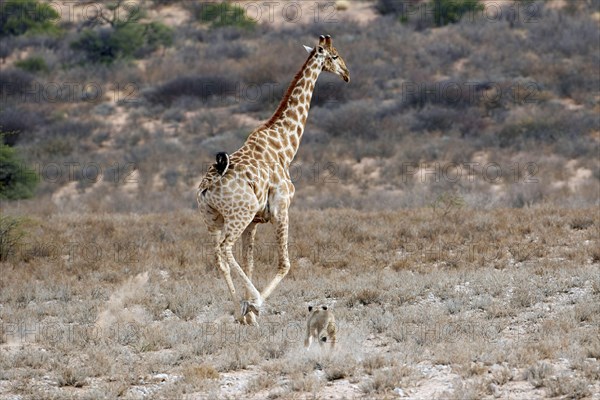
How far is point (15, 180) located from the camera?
70.7ft

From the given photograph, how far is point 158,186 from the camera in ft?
81.5

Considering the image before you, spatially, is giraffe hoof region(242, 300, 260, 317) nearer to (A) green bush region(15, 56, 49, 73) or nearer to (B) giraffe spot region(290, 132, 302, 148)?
(B) giraffe spot region(290, 132, 302, 148)

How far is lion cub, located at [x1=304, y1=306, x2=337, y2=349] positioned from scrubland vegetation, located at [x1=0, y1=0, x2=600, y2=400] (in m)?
0.19

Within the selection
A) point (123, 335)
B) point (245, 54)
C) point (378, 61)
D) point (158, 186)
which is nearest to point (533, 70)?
point (378, 61)

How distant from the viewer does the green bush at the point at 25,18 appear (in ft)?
134

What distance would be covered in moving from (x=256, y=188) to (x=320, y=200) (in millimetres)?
11385

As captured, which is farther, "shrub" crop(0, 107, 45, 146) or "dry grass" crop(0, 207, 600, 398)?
"shrub" crop(0, 107, 45, 146)

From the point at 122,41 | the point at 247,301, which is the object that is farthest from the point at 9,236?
the point at 122,41

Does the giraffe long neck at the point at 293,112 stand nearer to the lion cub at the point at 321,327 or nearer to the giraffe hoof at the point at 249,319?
the giraffe hoof at the point at 249,319

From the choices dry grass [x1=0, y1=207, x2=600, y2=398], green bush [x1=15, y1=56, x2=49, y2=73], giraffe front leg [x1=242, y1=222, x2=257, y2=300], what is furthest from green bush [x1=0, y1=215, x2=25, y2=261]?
green bush [x1=15, y1=56, x2=49, y2=73]

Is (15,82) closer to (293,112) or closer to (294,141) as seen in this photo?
(293,112)

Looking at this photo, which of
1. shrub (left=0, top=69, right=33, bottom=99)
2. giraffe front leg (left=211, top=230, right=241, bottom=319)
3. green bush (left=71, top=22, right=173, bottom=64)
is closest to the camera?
giraffe front leg (left=211, top=230, right=241, bottom=319)

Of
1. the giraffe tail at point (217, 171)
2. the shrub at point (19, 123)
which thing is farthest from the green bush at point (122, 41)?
the giraffe tail at point (217, 171)

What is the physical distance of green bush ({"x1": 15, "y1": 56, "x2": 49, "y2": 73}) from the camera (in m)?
34.9
